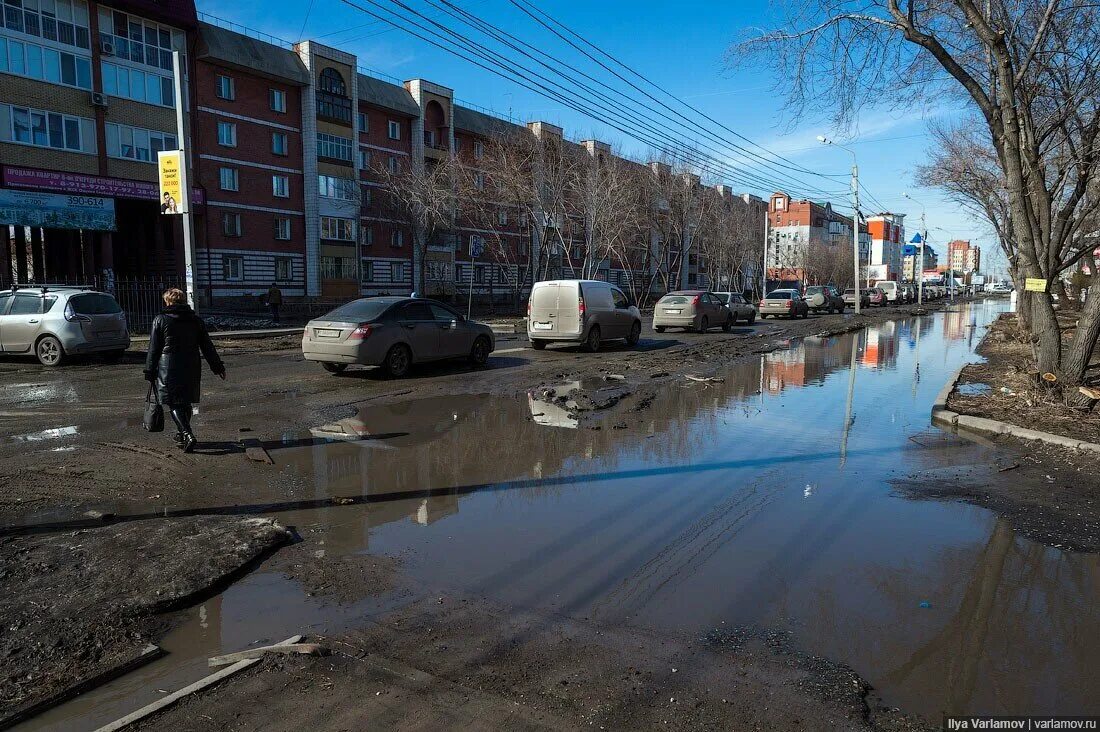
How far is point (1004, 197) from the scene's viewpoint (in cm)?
3034

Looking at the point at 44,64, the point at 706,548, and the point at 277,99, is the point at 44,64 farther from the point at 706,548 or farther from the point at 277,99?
the point at 706,548

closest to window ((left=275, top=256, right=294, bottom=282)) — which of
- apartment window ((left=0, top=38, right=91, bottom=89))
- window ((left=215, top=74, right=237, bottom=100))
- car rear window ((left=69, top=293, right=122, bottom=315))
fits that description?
window ((left=215, top=74, right=237, bottom=100))

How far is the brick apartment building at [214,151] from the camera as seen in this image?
3291cm

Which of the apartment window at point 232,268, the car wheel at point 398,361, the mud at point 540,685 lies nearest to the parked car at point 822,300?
the apartment window at point 232,268

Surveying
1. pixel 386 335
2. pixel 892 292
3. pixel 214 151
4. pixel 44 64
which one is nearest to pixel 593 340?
pixel 386 335

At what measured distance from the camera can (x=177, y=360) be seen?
7578mm

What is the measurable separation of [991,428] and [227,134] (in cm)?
4307

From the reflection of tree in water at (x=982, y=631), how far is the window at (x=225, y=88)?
45.1 metres

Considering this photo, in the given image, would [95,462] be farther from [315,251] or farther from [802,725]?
[315,251]

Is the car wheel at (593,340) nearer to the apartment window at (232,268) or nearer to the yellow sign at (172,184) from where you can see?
the yellow sign at (172,184)

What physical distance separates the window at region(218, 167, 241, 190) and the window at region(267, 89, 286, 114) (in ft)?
17.0

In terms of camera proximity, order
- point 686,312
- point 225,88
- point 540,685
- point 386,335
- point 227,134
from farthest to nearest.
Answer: point 227,134, point 225,88, point 686,312, point 386,335, point 540,685

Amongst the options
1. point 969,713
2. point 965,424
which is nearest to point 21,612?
point 969,713

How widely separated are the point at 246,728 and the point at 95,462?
208 inches
